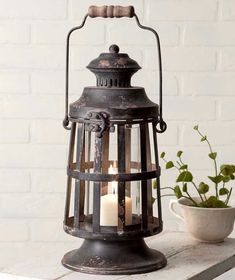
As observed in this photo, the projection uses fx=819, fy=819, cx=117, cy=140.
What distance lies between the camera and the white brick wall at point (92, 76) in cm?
269

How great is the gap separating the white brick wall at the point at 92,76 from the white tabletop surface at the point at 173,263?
2.50 feet

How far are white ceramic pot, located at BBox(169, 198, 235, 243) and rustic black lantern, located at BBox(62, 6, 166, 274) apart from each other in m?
0.19

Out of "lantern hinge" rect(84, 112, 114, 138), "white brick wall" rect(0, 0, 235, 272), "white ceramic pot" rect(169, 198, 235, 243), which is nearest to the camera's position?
"lantern hinge" rect(84, 112, 114, 138)

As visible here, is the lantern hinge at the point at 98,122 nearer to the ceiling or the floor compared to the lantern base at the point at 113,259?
nearer to the ceiling

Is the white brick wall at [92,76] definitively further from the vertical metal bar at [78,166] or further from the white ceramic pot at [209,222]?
the vertical metal bar at [78,166]

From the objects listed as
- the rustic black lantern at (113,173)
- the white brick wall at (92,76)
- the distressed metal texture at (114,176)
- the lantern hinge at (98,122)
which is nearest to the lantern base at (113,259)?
the rustic black lantern at (113,173)

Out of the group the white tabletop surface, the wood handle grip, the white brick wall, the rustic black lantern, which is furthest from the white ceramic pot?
the white brick wall

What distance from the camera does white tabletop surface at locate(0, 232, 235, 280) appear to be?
5.49 ft

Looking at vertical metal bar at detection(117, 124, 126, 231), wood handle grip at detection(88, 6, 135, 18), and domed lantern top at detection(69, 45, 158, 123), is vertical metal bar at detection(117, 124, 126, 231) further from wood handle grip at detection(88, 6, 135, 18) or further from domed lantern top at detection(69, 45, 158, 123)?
wood handle grip at detection(88, 6, 135, 18)

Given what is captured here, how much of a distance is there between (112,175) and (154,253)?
22 centimetres

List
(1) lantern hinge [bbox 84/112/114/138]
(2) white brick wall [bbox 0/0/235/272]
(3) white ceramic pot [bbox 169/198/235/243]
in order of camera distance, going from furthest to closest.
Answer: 1. (2) white brick wall [bbox 0/0/235/272]
2. (3) white ceramic pot [bbox 169/198/235/243]
3. (1) lantern hinge [bbox 84/112/114/138]

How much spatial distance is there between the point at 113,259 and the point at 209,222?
0.32 metres

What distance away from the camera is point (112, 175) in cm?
168

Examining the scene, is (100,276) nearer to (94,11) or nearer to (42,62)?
(94,11)
